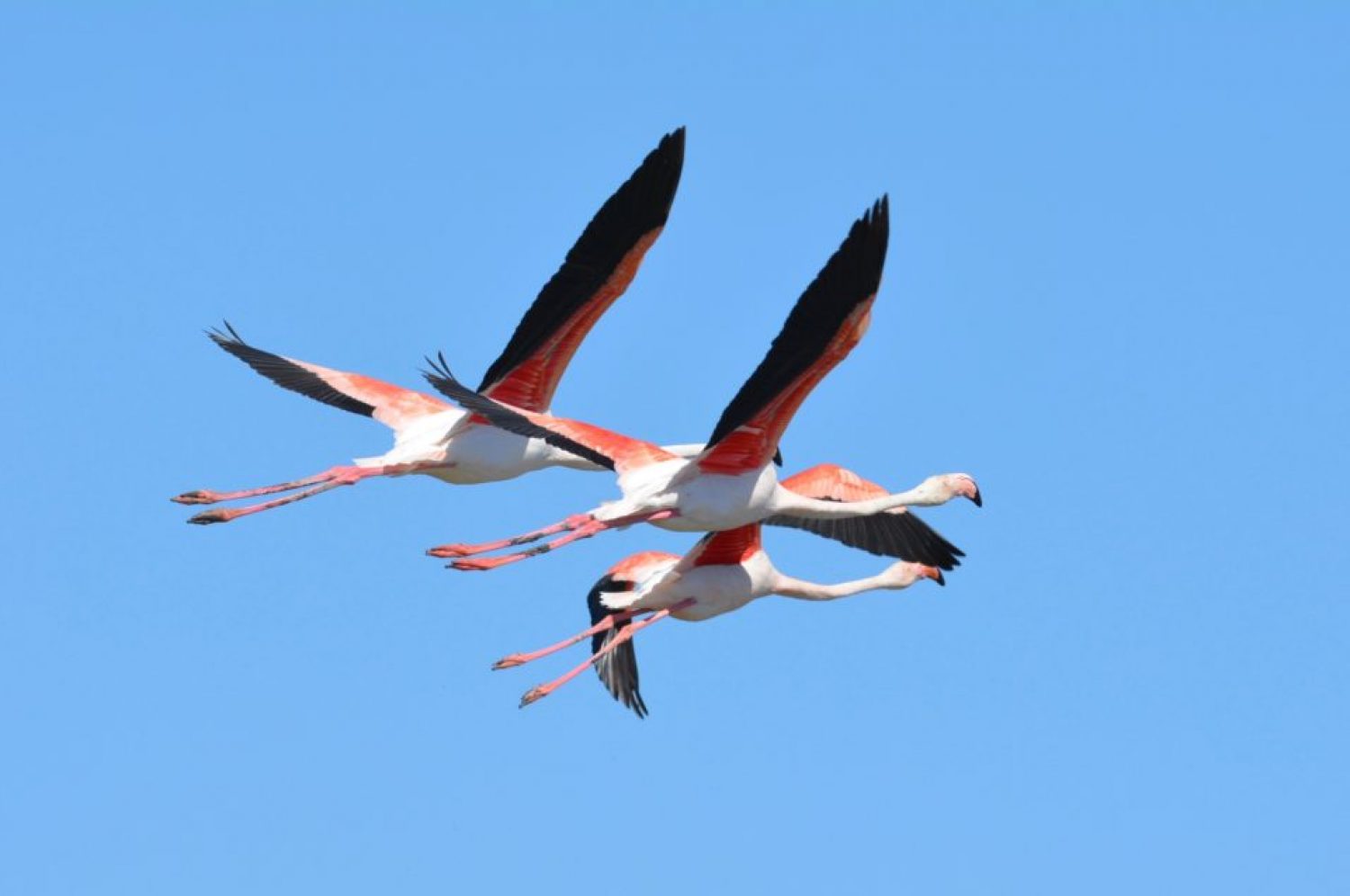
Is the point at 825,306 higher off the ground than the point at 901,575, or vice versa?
the point at 901,575

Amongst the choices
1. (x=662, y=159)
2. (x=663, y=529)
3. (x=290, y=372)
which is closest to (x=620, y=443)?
(x=663, y=529)

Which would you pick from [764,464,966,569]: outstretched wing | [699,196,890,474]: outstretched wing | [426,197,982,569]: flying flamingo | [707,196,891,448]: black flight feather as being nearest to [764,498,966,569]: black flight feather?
[764,464,966,569]: outstretched wing

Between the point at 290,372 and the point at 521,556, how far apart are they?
3996 millimetres

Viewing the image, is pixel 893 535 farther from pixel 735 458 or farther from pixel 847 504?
pixel 735 458

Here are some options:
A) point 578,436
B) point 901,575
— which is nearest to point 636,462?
point 578,436

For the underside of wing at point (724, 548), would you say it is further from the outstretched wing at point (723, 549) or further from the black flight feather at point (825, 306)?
the black flight feather at point (825, 306)

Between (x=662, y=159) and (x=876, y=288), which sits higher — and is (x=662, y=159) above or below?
above

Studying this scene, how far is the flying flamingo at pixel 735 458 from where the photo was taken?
27.7 m

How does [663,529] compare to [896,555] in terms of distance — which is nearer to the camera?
[663,529]

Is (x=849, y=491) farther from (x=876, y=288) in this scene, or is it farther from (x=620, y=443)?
(x=876, y=288)

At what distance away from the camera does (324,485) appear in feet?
106

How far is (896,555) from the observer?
33.2 m

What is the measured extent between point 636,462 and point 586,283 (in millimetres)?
2478

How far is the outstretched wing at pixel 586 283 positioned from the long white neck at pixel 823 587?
10.3 ft
